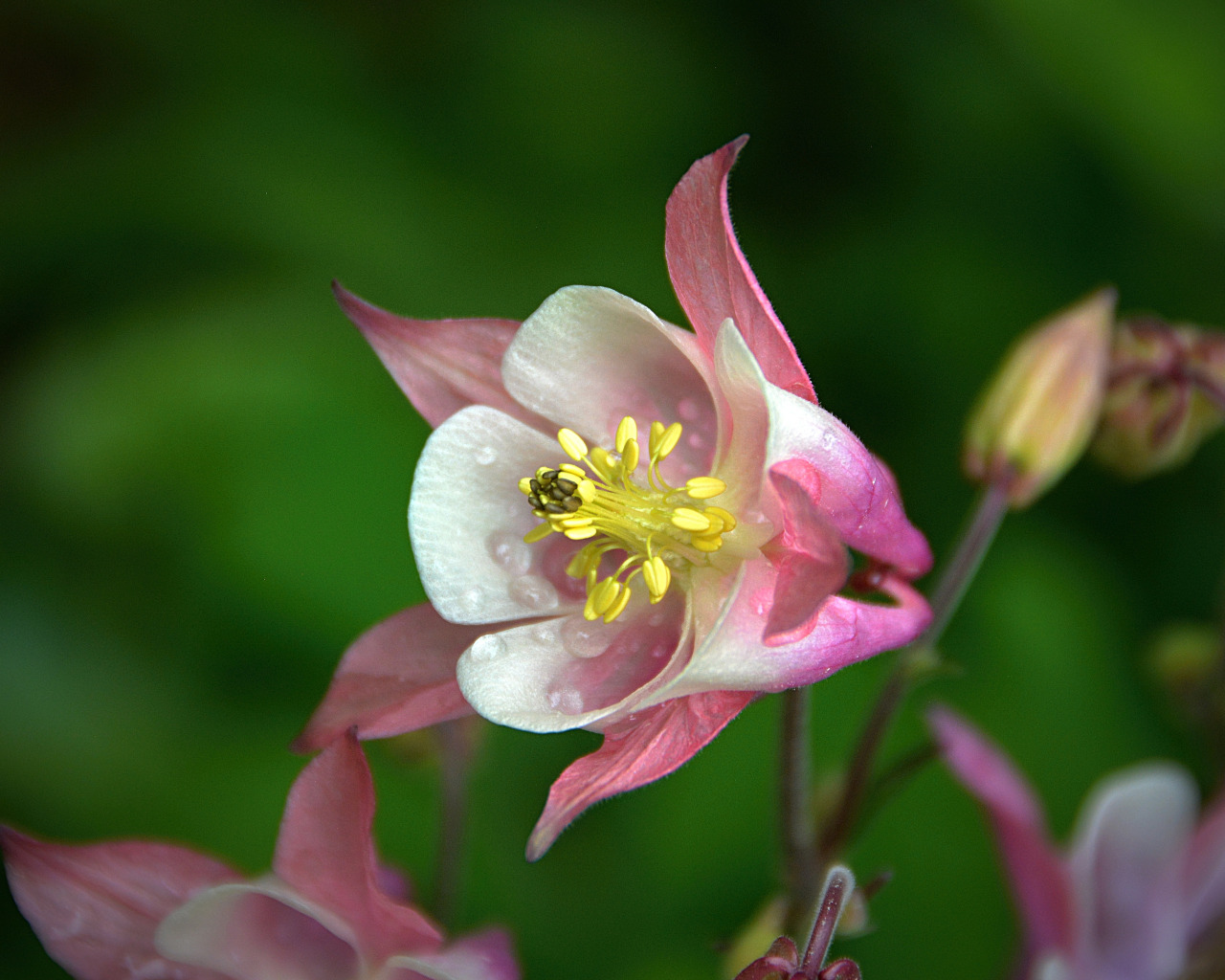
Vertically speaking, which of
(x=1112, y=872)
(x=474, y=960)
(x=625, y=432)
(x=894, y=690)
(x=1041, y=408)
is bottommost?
(x=1112, y=872)

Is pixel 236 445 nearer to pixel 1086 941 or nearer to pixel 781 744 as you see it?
pixel 781 744

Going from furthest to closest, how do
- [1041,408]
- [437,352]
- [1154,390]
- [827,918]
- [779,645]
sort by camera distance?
[1154,390]
[1041,408]
[437,352]
[827,918]
[779,645]

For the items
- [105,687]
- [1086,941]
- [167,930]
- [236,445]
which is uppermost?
[236,445]

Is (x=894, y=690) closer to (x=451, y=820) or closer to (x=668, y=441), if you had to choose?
(x=668, y=441)

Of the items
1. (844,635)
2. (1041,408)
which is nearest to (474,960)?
(844,635)

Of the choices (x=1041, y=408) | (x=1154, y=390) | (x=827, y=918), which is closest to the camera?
(x=827, y=918)

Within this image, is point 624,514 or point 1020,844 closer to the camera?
point 624,514

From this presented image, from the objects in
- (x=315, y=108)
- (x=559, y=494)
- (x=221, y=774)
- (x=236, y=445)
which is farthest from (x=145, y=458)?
(x=559, y=494)

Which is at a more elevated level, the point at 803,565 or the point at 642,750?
the point at 803,565

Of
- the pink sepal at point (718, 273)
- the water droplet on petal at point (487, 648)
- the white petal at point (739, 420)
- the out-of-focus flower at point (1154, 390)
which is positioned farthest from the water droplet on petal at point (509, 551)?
the out-of-focus flower at point (1154, 390)
